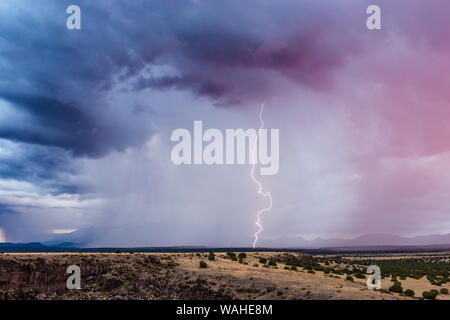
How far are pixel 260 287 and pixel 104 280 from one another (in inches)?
618

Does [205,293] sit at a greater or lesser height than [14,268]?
lesser

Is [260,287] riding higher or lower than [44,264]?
lower

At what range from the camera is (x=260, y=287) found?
37.6 metres
